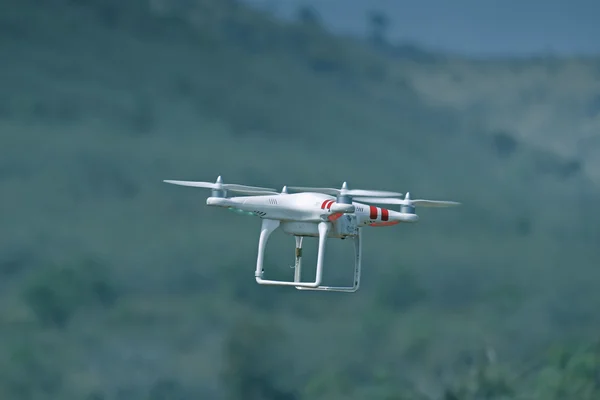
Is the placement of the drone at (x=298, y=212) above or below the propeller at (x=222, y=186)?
below

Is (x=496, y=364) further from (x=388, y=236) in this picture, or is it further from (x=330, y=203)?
(x=330, y=203)

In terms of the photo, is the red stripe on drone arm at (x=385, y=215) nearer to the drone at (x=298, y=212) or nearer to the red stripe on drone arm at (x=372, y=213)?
the red stripe on drone arm at (x=372, y=213)

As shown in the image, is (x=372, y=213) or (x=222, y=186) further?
(x=372, y=213)

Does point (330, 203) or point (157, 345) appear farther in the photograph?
point (157, 345)

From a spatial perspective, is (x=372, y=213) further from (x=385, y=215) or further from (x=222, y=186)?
(x=222, y=186)

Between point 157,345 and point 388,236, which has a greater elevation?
point 388,236

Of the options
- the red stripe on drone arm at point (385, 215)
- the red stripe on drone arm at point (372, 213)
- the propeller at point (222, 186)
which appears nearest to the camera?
the propeller at point (222, 186)

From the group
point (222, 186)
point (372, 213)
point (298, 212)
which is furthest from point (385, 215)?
point (222, 186)

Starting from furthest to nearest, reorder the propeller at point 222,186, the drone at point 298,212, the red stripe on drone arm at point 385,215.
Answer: the red stripe on drone arm at point 385,215 → the drone at point 298,212 → the propeller at point 222,186

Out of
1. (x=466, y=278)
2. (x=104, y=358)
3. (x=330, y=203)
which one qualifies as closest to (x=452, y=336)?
(x=466, y=278)

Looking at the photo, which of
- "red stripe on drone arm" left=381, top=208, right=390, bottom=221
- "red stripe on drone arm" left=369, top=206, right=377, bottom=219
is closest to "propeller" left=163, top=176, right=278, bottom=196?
"red stripe on drone arm" left=369, top=206, right=377, bottom=219

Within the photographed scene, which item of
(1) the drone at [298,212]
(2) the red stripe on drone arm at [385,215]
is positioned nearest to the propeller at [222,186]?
(1) the drone at [298,212]
